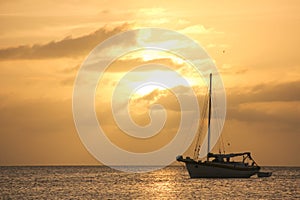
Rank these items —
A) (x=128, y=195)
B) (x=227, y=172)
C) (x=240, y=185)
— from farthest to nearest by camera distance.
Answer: (x=227, y=172) < (x=240, y=185) < (x=128, y=195)

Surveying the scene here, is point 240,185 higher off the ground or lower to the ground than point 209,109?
lower

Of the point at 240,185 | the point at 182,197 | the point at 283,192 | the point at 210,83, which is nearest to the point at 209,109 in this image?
the point at 210,83

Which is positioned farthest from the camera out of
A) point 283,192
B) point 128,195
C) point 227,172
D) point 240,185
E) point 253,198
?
point 227,172

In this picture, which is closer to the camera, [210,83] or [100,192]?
[100,192]

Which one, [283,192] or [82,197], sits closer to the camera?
[82,197]

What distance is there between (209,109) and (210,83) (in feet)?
26.1

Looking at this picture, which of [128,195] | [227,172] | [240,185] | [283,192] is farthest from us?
[227,172]

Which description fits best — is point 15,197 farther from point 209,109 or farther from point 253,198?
point 209,109

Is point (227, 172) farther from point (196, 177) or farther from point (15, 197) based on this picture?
point (15, 197)

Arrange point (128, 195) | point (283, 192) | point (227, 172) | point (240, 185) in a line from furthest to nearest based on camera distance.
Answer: point (227, 172) < point (240, 185) < point (283, 192) < point (128, 195)

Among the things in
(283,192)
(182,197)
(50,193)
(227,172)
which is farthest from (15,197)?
(227,172)

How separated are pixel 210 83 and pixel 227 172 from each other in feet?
61.8

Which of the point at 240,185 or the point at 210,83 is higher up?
the point at 210,83

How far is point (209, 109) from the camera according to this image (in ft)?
504
